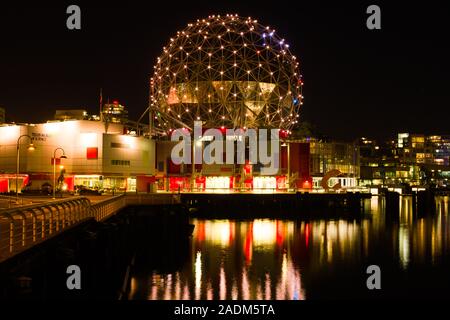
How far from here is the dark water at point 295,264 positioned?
Result: 28.5 meters

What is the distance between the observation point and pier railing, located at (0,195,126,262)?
14.8 m

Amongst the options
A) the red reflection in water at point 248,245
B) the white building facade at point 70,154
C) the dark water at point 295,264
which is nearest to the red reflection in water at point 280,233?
the dark water at point 295,264

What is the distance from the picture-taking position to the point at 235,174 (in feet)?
255

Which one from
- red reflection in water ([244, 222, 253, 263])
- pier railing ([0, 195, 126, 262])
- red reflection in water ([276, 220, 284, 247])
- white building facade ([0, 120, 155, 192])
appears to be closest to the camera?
pier railing ([0, 195, 126, 262])

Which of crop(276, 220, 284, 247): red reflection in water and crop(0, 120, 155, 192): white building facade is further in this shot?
crop(0, 120, 155, 192): white building facade

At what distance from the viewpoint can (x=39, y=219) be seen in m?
19.0

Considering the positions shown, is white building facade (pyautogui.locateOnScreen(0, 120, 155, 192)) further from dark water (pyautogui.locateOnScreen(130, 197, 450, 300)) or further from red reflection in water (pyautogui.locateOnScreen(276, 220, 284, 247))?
red reflection in water (pyautogui.locateOnScreen(276, 220, 284, 247))

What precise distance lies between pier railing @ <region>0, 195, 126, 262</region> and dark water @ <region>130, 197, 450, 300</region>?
4.84 m

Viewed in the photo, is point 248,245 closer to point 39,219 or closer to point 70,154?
point 39,219

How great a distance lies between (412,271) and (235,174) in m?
44.5

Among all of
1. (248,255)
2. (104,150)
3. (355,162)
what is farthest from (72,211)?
(355,162)

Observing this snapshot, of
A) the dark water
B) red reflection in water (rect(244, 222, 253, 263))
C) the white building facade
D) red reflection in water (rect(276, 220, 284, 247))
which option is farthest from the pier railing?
the white building facade

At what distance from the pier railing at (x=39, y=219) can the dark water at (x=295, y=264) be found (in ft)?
15.9

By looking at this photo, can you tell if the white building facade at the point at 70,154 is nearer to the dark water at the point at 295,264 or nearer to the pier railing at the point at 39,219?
the dark water at the point at 295,264
